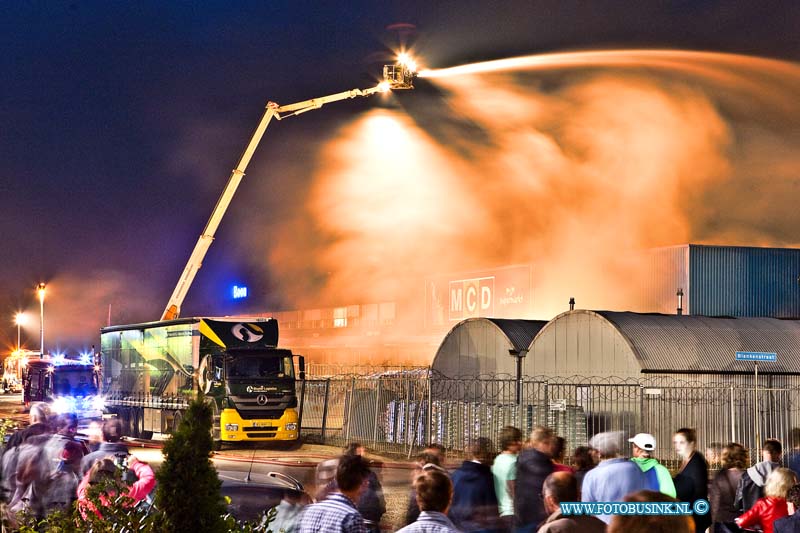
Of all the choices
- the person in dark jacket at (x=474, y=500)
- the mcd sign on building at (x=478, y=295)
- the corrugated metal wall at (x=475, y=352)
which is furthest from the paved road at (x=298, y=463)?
the mcd sign on building at (x=478, y=295)

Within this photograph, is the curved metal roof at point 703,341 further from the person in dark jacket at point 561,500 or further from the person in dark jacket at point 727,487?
the person in dark jacket at point 561,500

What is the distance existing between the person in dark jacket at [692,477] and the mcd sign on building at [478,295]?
43.3m

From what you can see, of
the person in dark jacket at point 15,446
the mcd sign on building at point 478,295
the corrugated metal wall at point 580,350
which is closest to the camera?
the person in dark jacket at point 15,446

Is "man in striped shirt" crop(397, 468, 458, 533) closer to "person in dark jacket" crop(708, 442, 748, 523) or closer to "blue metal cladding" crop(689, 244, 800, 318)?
"person in dark jacket" crop(708, 442, 748, 523)

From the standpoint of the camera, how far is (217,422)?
2958 centimetres

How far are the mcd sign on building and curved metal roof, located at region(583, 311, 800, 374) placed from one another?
70.5 ft

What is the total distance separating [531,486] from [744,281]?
37147 mm

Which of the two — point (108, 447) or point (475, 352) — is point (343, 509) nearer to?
point (108, 447)

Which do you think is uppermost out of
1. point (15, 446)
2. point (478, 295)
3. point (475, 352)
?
point (478, 295)

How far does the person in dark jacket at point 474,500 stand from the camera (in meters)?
8.59

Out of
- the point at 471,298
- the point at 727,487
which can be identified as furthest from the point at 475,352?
the point at 727,487

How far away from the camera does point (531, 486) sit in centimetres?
894

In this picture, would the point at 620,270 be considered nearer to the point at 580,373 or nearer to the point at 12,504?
the point at 580,373

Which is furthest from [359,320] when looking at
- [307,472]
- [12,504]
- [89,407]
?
[12,504]
